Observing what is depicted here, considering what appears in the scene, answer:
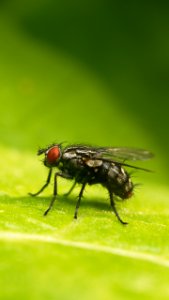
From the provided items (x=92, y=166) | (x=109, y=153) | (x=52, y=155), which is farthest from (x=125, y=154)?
(x=52, y=155)

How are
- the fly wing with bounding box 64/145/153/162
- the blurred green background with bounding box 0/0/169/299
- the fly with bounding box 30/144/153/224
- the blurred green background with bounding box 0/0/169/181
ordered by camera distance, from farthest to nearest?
the blurred green background with bounding box 0/0/169/181, the blurred green background with bounding box 0/0/169/299, the fly wing with bounding box 64/145/153/162, the fly with bounding box 30/144/153/224

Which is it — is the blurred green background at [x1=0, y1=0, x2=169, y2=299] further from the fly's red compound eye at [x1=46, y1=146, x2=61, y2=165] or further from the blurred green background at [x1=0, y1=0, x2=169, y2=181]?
the fly's red compound eye at [x1=46, y1=146, x2=61, y2=165]

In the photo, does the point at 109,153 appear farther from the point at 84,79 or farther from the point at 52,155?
the point at 84,79

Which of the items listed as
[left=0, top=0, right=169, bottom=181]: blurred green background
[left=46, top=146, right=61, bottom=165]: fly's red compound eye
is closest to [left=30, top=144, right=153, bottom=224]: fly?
[left=46, top=146, right=61, bottom=165]: fly's red compound eye

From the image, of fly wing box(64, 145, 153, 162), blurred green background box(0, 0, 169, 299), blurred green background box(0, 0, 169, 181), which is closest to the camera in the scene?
fly wing box(64, 145, 153, 162)

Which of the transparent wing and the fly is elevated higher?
the transparent wing

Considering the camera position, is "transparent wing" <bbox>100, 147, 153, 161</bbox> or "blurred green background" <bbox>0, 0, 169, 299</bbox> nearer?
"transparent wing" <bbox>100, 147, 153, 161</bbox>

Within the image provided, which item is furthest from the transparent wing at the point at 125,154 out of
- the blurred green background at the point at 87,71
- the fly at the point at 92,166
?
the blurred green background at the point at 87,71

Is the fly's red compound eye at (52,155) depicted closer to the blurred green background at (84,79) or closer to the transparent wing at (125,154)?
the transparent wing at (125,154)
